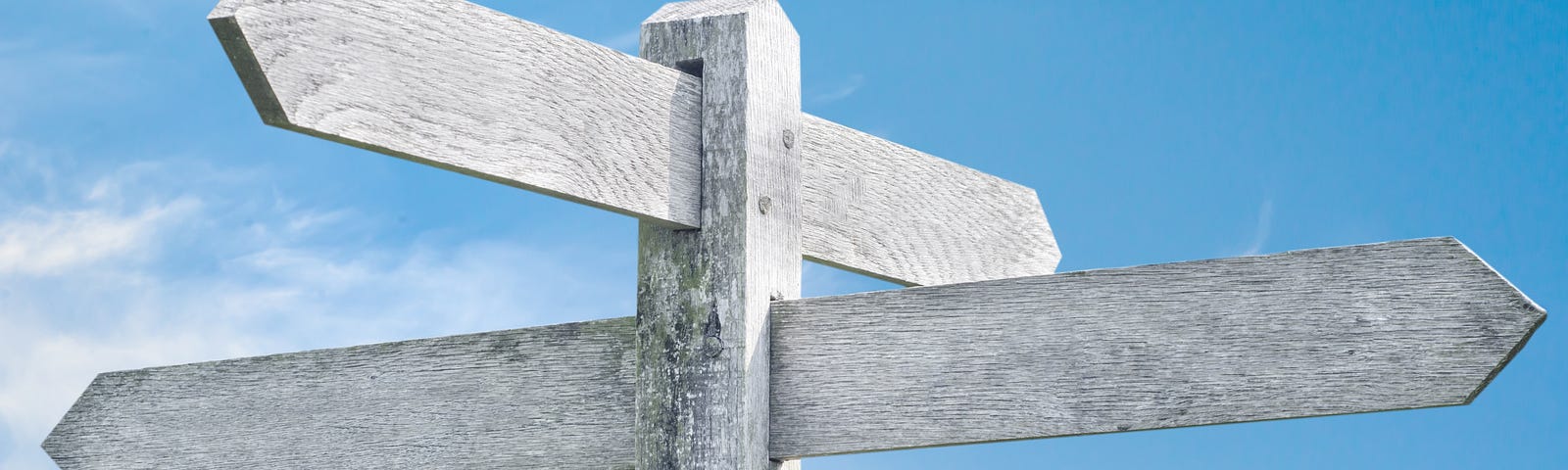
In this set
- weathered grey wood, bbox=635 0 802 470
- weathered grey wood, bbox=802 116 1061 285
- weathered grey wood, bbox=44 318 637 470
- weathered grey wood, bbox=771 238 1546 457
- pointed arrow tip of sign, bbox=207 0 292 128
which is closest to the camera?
pointed arrow tip of sign, bbox=207 0 292 128

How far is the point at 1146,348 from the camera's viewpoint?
1.73 metres

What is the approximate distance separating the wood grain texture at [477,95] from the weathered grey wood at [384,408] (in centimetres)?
29

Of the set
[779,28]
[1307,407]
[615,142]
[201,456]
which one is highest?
[779,28]

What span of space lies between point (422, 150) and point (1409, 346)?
1.16 meters

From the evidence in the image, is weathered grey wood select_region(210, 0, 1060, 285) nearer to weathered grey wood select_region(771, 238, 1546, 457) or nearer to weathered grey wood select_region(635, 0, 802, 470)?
weathered grey wood select_region(635, 0, 802, 470)

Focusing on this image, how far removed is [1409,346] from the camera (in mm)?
1607

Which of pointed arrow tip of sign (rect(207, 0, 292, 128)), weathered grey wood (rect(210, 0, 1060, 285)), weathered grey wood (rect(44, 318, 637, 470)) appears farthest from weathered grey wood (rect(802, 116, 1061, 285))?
pointed arrow tip of sign (rect(207, 0, 292, 128))

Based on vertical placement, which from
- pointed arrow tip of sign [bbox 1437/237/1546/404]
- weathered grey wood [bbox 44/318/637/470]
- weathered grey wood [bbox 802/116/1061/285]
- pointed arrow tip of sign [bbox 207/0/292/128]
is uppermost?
weathered grey wood [bbox 802/116/1061/285]

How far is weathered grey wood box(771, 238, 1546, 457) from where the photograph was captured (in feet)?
5.24

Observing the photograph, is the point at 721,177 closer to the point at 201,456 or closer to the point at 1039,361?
the point at 1039,361

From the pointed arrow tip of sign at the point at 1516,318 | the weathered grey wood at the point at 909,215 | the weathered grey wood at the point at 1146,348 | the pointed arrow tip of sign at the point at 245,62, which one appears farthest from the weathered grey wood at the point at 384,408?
the pointed arrow tip of sign at the point at 1516,318

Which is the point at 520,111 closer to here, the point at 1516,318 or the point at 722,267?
the point at 722,267

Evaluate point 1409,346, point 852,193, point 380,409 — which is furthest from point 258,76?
point 1409,346

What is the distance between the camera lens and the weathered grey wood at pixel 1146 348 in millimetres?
1599
